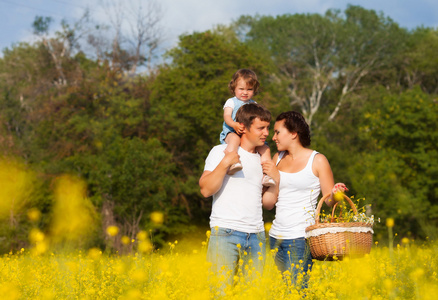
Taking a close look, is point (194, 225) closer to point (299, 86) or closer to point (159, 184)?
point (159, 184)

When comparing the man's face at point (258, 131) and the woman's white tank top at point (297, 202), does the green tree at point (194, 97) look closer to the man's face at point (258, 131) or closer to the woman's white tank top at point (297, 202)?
the woman's white tank top at point (297, 202)

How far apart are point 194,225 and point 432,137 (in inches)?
471

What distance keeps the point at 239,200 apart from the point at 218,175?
0.92 feet

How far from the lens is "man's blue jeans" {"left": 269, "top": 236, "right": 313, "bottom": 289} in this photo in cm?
437

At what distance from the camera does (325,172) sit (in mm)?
4453

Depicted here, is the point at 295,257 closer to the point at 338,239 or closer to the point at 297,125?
the point at 338,239

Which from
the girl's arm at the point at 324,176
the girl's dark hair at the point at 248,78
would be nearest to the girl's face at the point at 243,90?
the girl's dark hair at the point at 248,78

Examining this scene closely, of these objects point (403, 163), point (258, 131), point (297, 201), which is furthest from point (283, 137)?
point (403, 163)

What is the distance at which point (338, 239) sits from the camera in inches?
162

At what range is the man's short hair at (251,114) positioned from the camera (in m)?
4.41

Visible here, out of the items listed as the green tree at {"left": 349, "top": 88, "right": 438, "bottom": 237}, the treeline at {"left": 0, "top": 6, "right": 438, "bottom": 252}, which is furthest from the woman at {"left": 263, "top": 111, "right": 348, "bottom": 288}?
the green tree at {"left": 349, "top": 88, "right": 438, "bottom": 237}

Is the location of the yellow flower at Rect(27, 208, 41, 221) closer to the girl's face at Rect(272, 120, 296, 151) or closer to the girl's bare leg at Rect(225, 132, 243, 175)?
the girl's bare leg at Rect(225, 132, 243, 175)

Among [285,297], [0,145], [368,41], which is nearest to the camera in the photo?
[285,297]

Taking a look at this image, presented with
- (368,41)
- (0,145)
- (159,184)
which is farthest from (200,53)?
(368,41)
